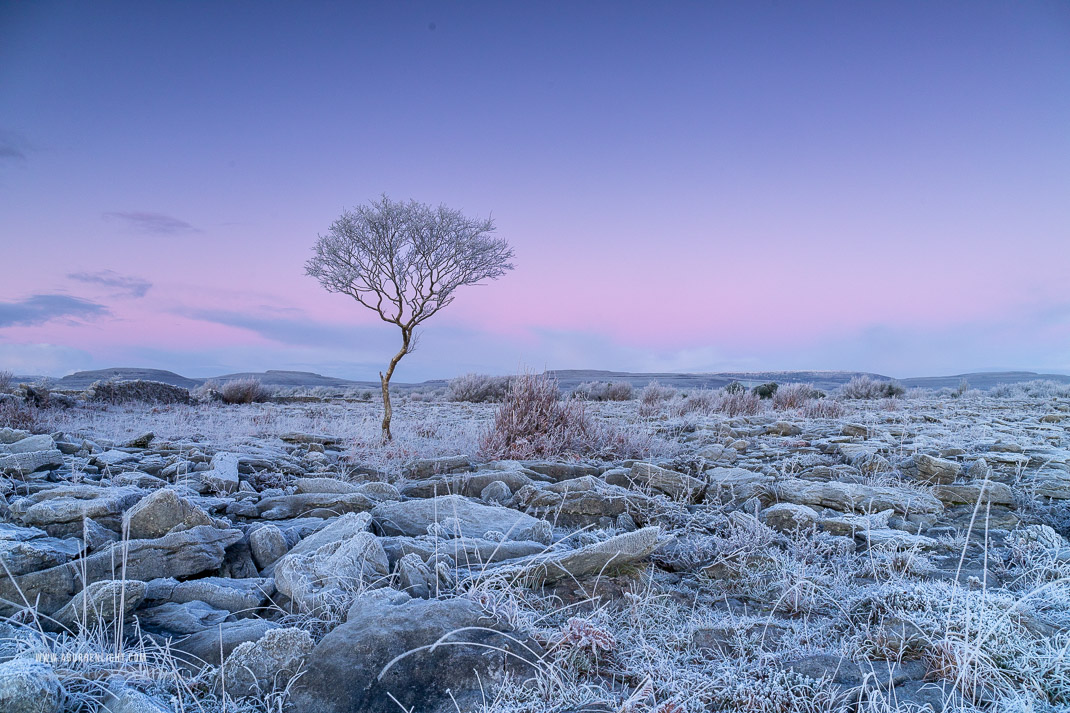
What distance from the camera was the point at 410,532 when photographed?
356 centimetres

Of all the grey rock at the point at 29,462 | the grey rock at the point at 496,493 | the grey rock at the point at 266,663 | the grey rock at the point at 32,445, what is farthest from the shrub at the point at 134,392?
the grey rock at the point at 266,663

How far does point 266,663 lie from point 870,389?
23400 mm

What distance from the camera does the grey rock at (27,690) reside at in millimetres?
1508

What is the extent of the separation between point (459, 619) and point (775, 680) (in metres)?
1.08

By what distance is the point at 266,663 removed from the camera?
1.95 m

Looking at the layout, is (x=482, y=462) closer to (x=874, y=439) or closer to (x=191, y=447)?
(x=191, y=447)

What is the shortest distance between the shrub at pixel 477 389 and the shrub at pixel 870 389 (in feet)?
40.4

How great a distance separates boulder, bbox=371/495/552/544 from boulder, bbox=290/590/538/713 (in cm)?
125

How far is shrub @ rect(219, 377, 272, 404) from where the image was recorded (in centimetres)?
1938

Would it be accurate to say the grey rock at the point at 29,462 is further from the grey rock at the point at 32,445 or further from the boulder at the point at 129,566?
the boulder at the point at 129,566

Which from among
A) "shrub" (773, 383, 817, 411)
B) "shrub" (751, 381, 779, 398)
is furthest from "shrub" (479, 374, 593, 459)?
"shrub" (751, 381, 779, 398)

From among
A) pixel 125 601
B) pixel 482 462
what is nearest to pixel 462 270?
pixel 482 462

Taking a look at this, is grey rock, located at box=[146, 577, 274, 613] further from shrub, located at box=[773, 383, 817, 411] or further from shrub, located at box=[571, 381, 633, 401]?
shrub, located at box=[571, 381, 633, 401]

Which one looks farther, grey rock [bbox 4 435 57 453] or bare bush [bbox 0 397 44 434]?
bare bush [bbox 0 397 44 434]
